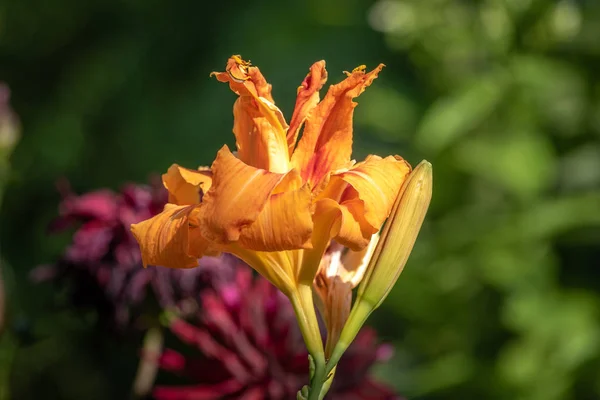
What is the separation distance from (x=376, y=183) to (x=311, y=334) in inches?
4.2

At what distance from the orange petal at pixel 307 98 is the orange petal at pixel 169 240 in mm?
97

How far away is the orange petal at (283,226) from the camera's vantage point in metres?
0.54

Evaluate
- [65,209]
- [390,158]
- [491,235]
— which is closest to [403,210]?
[390,158]

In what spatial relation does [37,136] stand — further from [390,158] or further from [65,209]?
[390,158]

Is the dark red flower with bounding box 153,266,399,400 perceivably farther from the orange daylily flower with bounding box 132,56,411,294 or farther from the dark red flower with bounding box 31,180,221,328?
the orange daylily flower with bounding box 132,56,411,294

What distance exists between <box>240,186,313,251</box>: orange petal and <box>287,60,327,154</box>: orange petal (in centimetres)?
10

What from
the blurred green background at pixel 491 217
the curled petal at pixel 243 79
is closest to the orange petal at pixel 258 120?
the curled petal at pixel 243 79

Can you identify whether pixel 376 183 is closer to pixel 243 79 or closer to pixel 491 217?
pixel 243 79

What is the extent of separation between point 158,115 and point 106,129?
16 centimetres

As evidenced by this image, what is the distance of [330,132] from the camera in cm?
62

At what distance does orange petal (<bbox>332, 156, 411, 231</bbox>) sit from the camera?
1.84 ft

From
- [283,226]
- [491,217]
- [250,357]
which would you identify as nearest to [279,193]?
[283,226]

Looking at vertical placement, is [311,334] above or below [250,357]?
above

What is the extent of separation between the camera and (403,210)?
59cm
